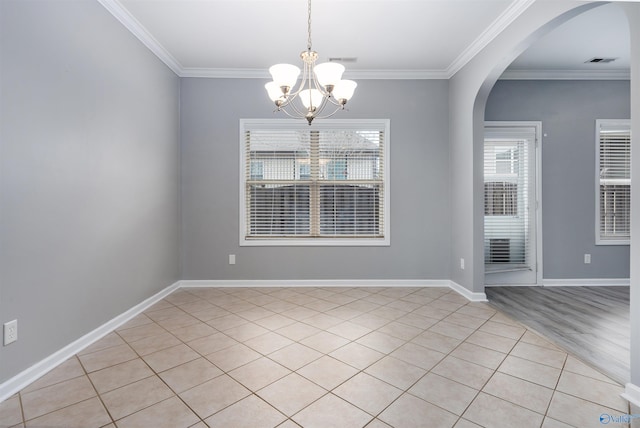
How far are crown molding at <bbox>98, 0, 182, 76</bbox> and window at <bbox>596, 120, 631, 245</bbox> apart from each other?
5.57 metres

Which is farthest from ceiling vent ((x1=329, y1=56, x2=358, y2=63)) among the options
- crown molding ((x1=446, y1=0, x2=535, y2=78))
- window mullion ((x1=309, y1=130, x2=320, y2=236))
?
crown molding ((x1=446, y1=0, x2=535, y2=78))

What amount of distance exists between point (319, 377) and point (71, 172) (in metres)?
2.22

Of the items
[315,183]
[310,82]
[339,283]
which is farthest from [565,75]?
[339,283]

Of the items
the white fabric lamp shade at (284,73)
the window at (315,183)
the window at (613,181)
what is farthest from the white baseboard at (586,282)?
the white fabric lamp shade at (284,73)

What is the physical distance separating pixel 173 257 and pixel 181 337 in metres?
1.49

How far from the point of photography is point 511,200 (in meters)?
3.99

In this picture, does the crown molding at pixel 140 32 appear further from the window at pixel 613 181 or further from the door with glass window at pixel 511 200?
the window at pixel 613 181

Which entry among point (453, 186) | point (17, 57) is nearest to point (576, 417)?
point (453, 186)

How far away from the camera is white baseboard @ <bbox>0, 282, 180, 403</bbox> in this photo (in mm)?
1700

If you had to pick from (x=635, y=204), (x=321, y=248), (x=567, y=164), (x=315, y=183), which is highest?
(x=567, y=164)

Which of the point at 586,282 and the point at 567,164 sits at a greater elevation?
the point at 567,164

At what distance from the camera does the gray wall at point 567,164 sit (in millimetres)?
3975

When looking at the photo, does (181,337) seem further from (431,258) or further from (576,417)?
(431,258)

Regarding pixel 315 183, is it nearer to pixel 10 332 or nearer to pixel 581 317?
pixel 10 332
